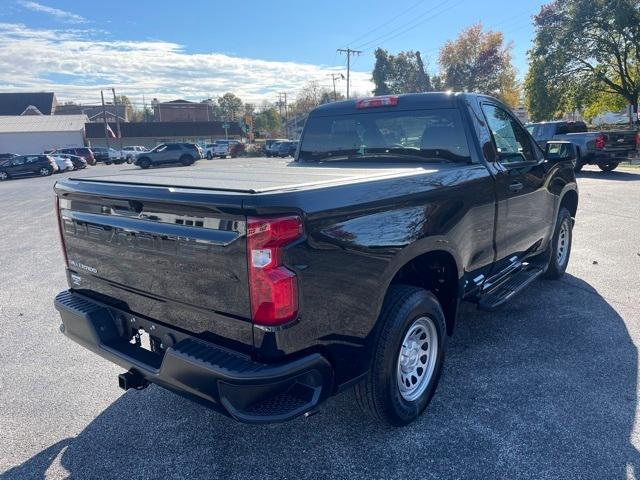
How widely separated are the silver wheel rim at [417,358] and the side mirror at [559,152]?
9.01 ft

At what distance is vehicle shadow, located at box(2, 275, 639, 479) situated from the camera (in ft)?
8.52

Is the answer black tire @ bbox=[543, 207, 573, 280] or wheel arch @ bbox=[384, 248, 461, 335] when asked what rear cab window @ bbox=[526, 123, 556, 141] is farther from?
wheel arch @ bbox=[384, 248, 461, 335]

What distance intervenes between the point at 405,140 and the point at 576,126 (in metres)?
18.3

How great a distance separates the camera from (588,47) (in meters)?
28.6

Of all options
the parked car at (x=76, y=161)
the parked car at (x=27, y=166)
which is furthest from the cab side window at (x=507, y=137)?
the parked car at (x=76, y=161)

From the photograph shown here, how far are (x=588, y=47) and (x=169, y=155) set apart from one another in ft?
92.3

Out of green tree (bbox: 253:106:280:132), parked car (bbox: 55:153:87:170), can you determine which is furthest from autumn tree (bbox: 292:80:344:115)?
parked car (bbox: 55:153:87:170)

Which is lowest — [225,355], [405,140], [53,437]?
[53,437]

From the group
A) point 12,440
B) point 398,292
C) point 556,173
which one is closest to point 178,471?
point 12,440

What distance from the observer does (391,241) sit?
2594 millimetres

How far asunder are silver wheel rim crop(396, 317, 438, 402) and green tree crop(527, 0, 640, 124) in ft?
100

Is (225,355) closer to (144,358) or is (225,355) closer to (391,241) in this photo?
(144,358)

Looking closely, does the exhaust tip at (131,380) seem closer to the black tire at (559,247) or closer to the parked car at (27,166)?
the black tire at (559,247)

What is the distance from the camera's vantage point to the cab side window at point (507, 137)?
13.3 feet
